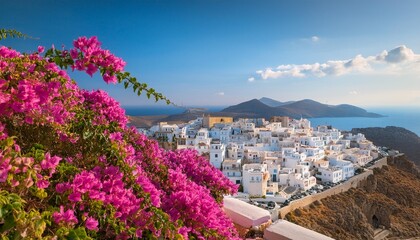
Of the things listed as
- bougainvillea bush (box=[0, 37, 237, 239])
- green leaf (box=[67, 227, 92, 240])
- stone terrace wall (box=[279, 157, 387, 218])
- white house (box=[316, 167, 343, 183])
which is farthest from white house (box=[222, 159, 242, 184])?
green leaf (box=[67, 227, 92, 240])

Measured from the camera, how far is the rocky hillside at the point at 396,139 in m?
67.2

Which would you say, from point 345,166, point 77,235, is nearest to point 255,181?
point 345,166

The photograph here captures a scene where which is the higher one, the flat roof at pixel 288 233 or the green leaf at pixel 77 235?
the green leaf at pixel 77 235

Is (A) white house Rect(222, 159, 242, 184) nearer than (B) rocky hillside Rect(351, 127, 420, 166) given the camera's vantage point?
Yes

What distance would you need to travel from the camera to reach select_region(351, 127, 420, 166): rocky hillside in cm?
6725

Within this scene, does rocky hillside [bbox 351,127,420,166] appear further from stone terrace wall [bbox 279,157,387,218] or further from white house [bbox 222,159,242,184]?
white house [bbox 222,159,242,184]

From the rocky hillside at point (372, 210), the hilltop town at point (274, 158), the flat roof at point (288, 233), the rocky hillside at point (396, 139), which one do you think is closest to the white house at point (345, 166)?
the hilltop town at point (274, 158)

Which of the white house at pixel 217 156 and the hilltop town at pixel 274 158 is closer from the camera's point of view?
the hilltop town at pixel 274 158

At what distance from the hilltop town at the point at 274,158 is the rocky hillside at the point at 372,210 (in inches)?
68.9

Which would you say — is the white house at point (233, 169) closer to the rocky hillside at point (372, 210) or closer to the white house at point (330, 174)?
the rocky hillside at point (372, 210)

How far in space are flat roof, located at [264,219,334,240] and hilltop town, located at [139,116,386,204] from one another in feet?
68.8

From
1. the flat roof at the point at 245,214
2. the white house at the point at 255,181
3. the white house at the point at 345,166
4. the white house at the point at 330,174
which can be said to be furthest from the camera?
the white house at the point at 345,166

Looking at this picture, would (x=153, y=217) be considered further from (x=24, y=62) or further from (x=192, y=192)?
(x=24, y=62)

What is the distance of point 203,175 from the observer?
344cm
